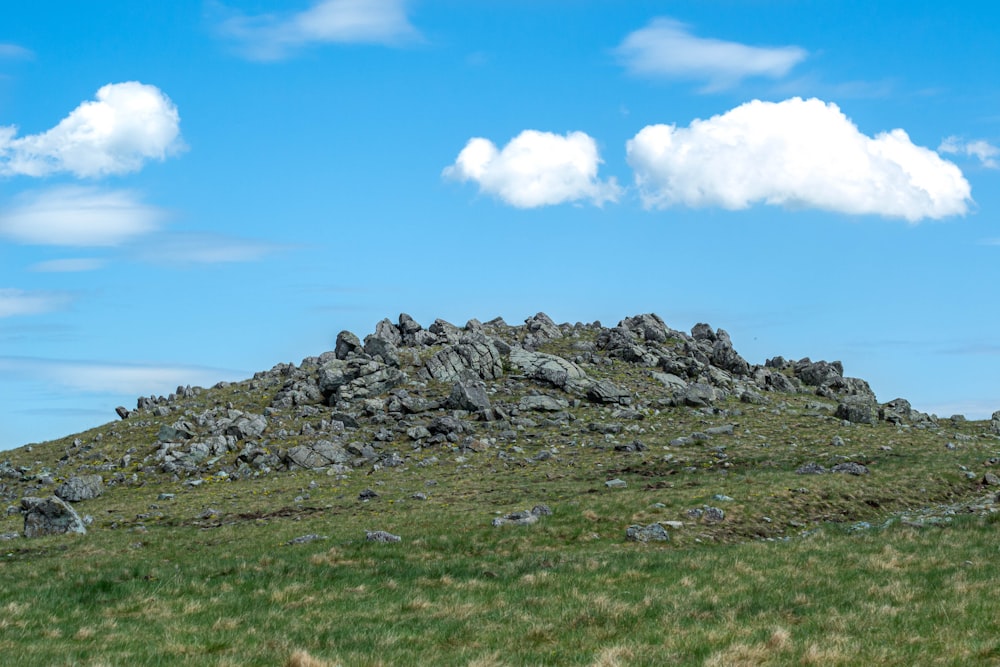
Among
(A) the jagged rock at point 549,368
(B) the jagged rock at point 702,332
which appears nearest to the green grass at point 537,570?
(A) the jagged rock at point 549,368

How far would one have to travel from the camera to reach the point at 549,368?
2527 inches

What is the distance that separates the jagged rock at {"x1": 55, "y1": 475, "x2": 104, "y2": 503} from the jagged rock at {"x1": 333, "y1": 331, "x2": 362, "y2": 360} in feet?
91.9

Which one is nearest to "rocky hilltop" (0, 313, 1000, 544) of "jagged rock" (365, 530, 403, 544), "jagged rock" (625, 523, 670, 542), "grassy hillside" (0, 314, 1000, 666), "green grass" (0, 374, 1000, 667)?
"grassy hillside" (0, 314, 1000, 666)

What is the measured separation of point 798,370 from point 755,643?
259ft

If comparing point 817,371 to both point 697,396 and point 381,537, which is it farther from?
point 381,537

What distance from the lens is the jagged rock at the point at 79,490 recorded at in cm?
4550

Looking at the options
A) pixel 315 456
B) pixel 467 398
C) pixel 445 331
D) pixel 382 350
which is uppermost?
pixel 445 331

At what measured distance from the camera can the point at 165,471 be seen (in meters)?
50.6

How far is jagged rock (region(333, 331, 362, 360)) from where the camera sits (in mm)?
73000

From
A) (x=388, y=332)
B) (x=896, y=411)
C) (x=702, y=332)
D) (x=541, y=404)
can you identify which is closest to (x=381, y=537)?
(x=541, y=404)

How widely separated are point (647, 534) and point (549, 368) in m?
37.9

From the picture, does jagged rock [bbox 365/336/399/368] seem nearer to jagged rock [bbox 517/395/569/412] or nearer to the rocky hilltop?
the rocky hilltop

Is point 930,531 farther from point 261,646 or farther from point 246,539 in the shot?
point 246,539

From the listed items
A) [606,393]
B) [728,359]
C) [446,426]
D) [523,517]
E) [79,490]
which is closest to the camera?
[523,517]
